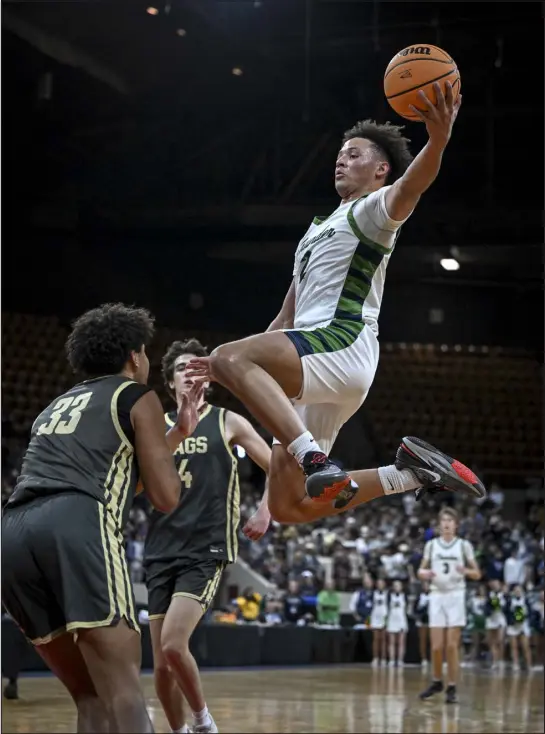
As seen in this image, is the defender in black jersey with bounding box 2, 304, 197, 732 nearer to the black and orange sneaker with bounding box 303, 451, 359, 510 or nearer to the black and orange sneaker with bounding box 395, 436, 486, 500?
the black and orange sneaker with bounding box 303, 451, 359, 510

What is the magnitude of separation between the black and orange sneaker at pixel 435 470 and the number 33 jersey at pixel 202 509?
194 centimetres

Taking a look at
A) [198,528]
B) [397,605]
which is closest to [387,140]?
[198,528]

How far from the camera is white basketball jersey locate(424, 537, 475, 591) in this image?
45.3 ft

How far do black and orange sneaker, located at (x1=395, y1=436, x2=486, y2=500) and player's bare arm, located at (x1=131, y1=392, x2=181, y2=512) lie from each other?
1.43 m

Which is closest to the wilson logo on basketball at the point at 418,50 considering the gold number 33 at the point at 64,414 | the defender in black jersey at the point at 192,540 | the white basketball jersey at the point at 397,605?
the gold number 33 at the point at 64,414

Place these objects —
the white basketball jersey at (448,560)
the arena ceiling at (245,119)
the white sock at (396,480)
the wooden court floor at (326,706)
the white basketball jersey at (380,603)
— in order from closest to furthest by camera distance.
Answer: the white sock at (396,480)
the wooden court floor at (326,706)
the white basketball jersey at (448,560)
the arena ceiling at (245,119)
the white basketball jersey at (380,603)

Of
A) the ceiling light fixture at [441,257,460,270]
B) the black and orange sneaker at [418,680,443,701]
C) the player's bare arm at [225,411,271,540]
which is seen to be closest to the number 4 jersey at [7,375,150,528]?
the player's bare arm at [225,411,271,540]

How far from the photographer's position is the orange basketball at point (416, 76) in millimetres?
5020

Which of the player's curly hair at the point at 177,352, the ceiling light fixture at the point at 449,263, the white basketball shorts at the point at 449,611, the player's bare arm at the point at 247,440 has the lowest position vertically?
the white basketball shorts at the point at 449,611

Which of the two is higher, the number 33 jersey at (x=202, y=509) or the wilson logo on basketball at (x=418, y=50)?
the wilson logo on basketball at (x=418, y=50)

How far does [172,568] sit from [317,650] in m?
13.8

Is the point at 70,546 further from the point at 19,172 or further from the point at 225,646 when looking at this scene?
the point at 19,172

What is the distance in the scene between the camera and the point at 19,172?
20406 mm

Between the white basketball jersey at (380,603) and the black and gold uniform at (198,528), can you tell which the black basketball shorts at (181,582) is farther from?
the white basketball jersey at (380,603)
